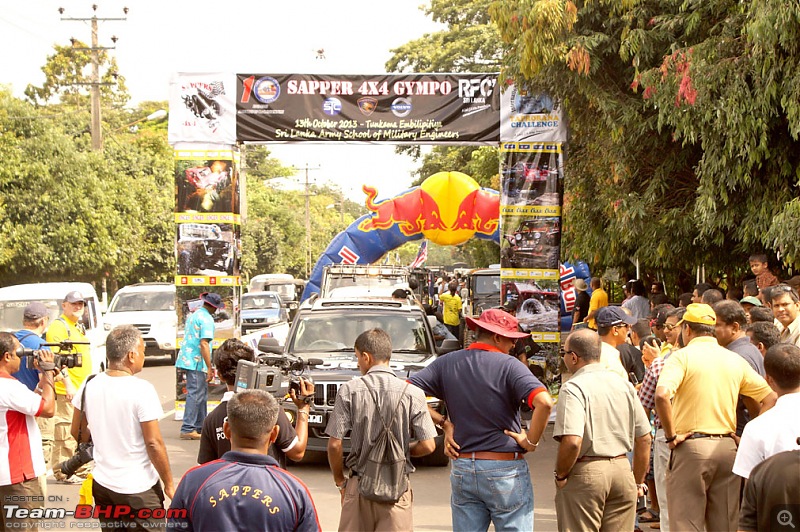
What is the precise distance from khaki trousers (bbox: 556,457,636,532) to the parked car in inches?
856

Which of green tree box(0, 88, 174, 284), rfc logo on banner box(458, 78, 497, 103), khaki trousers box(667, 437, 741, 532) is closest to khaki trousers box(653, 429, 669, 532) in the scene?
khaki trousers box(667, 437, 741, 532)

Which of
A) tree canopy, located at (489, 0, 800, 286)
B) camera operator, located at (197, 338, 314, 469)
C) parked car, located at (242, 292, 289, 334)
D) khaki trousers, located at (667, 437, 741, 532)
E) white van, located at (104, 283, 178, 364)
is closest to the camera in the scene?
camera operator, located at (197, 338, 314, 469)

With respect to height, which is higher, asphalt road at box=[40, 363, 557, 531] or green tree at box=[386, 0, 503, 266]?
green tree at box=[386, 0, 503, 266]

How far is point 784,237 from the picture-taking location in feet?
29.2

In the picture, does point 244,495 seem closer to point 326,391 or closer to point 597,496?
point 597,496

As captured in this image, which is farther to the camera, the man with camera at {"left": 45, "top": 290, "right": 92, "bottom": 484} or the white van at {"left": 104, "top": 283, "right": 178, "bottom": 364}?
the white van at {"left": 104, "top": 283, "right": 178, "bottom": 364}

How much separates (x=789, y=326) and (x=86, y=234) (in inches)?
999

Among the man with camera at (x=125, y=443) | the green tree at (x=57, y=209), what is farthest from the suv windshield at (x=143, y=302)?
the man with camera at (x=125, y=443)

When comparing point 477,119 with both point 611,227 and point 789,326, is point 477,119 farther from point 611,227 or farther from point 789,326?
point 789,326

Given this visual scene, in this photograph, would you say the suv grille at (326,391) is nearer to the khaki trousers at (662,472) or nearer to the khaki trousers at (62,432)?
the khaki trousers at (62,432)

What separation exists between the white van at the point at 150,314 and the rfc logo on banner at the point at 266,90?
28.4ft

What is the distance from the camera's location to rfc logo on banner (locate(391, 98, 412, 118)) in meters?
14.0

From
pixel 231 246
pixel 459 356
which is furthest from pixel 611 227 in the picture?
pixel 459 356

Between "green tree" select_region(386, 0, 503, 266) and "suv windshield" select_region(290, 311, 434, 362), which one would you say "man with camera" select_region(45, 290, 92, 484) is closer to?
"suv windshield" select_region(290, 311, 434, 362)
